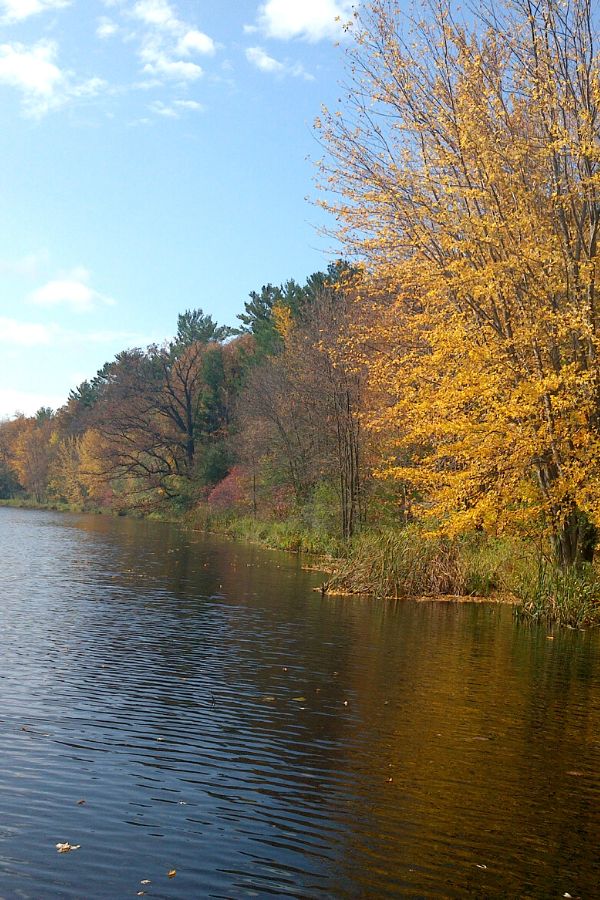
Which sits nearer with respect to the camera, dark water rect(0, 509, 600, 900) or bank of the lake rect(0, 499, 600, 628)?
dark water rect(0, 509, 600, 900)

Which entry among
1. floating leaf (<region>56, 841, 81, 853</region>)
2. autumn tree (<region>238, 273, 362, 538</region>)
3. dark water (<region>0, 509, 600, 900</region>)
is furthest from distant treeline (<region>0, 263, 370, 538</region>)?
floating leaf (<region>56, 841, 81, 853</region>)

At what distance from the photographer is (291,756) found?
8.49 meters

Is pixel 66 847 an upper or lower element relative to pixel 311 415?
lower

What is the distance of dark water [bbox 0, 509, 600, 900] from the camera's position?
5996 mm

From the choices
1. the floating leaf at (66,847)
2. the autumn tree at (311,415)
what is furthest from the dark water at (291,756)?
the autumn tree at (311,415)

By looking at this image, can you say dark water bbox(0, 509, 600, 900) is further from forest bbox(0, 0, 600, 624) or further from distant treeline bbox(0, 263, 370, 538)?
distant treeline bbox(0, 263, 370, 538)

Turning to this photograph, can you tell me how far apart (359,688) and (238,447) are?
37104mm

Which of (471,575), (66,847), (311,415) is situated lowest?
(66,847)

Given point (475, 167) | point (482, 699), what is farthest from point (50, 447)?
point (482, 699)

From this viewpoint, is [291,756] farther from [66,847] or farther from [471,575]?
[471,575]

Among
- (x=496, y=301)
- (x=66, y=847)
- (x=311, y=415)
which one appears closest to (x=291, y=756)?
(x=66, y=847)

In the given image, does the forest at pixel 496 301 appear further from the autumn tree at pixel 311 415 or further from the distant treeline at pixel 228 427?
the autumn tree at pixel 311 415

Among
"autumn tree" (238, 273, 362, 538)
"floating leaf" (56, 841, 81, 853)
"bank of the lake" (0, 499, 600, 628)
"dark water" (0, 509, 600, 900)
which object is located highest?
"autumn tree" (238, 273, 362, 538)

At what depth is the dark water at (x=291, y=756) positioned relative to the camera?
5996mm
